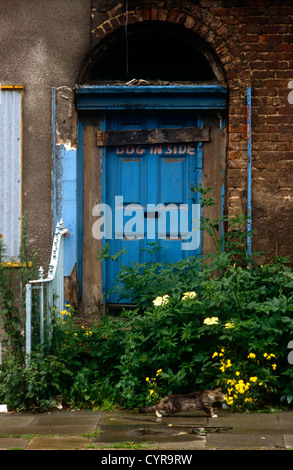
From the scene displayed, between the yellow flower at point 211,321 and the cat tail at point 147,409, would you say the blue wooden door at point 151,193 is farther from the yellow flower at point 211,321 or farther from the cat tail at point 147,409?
the cat tail at point 147,409

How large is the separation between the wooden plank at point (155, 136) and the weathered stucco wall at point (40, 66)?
2.40ft

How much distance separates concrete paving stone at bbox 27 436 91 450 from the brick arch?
4.63 metres

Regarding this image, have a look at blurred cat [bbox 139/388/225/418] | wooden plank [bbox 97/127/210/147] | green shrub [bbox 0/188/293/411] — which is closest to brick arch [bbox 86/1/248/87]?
wooden plank [bbox 97/127/210/147]

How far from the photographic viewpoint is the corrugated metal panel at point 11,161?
26.5 feet

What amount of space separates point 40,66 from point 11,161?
1169 millimetres

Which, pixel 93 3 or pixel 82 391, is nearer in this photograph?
pixel 82 391

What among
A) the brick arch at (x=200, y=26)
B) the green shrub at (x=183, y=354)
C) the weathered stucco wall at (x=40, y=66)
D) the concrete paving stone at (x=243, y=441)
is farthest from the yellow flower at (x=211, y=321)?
the brick arch at (x=200, y=26)

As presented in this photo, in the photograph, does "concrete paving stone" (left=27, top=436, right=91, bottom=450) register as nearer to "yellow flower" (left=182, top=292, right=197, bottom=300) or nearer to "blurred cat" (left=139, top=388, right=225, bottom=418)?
"blurred cat" (left=139, top=388, right=225, bottom=418)

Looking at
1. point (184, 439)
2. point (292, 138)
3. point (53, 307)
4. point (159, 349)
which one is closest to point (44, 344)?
point (53, 307)

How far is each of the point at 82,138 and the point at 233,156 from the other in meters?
1.81

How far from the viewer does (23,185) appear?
8.08 metres

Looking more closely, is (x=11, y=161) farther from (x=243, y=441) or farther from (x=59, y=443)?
(x=243, y=441)

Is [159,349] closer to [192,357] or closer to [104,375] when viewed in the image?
[192,357]

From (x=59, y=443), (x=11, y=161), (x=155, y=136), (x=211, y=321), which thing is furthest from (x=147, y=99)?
(x=59, y=443)
